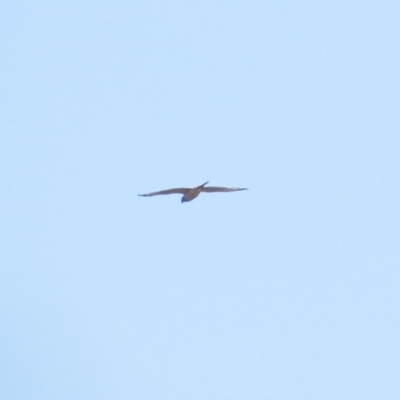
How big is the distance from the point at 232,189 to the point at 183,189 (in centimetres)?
192

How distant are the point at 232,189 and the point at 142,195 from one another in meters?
3.56

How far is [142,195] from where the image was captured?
37469 mm

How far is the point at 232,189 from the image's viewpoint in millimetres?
39156

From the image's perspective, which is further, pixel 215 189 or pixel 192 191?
pixel 215 189

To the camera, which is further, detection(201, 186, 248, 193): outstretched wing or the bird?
detection(201, 186, 248, 193): outstretched wing

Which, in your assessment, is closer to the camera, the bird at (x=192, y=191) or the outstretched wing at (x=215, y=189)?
the bird at (x=192, y=191)

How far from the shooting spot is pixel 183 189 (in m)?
38.3

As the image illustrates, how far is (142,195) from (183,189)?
5.43 ft
